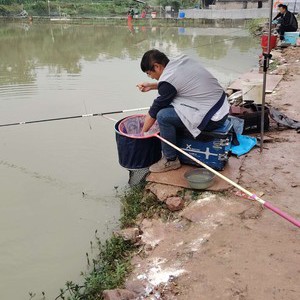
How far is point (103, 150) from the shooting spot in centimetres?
486

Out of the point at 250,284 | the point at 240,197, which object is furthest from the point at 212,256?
the point at 240,197

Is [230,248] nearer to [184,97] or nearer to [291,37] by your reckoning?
[184,97]

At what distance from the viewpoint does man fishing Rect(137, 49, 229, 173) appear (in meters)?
3.13

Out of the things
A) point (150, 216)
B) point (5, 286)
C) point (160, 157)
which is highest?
point (160, 157)

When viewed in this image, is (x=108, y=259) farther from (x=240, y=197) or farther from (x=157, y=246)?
(x=240, y=197)

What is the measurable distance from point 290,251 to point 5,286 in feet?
6.59

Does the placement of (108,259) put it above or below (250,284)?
below

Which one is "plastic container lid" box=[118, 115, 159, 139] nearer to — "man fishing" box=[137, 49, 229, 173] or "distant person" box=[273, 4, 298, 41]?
"man fishing" box=[137, 49, 229, 173]

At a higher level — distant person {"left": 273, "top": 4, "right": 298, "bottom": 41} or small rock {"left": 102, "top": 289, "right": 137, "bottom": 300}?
distant person {"left": 273, "top": 4, "right": 298, "bottom": 41}

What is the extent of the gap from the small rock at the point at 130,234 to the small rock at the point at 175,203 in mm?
355

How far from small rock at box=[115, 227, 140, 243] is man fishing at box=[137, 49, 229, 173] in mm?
895

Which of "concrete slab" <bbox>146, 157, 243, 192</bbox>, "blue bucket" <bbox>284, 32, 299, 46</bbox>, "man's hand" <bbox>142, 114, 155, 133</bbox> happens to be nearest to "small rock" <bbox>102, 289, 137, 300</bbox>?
"concrete slab" <bbox>146, 157, 243, 192</bbox>

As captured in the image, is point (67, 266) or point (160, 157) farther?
point (160, 157)

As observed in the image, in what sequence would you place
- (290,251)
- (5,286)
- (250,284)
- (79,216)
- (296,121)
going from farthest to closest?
(296,121) < (79,216) < (5,286) < (290,251) < (250,284)
